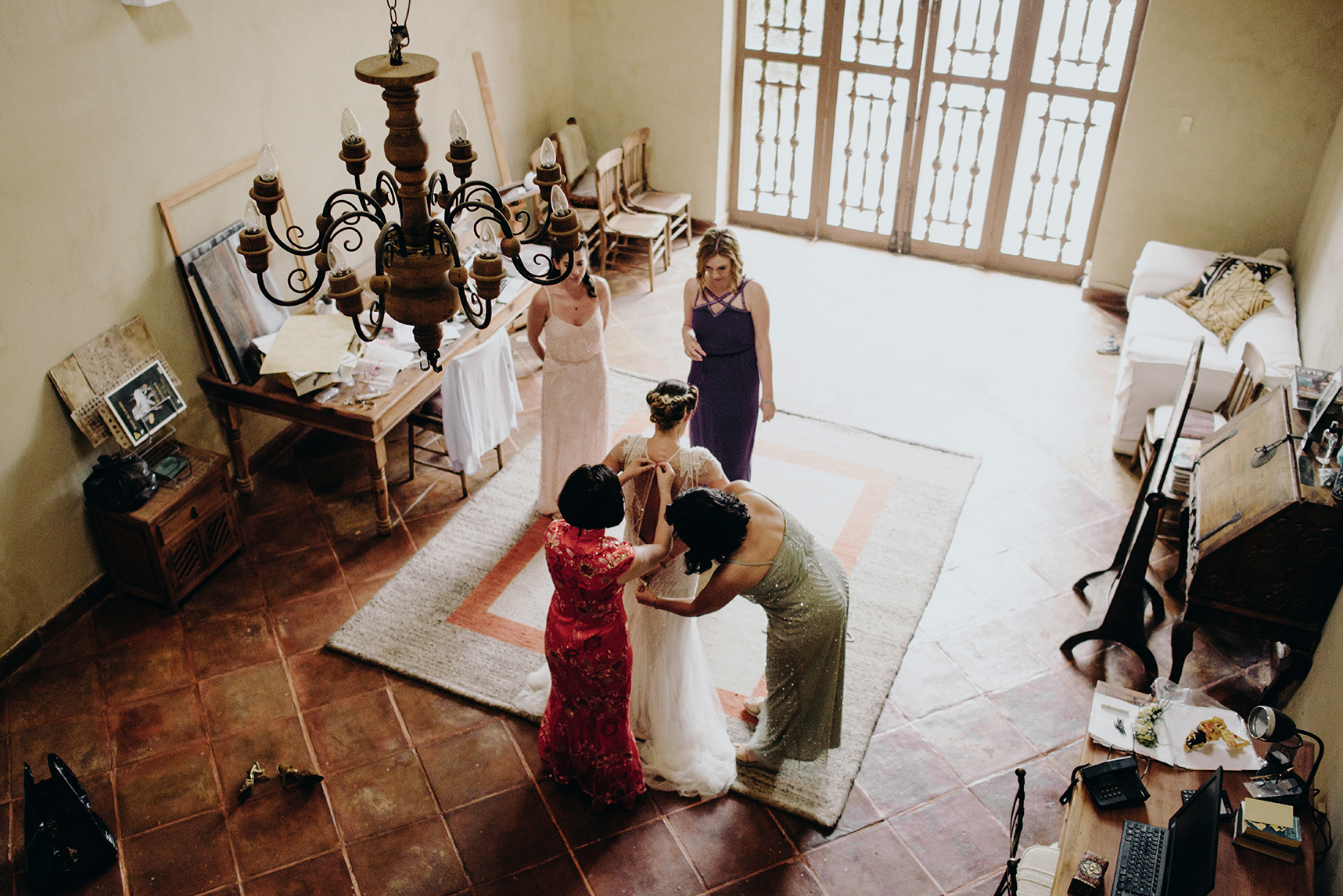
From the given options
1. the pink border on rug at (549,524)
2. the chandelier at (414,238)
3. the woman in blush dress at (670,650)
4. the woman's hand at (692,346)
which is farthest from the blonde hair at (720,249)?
the chandelier at (414,238)

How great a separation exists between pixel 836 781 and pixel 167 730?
287 cm

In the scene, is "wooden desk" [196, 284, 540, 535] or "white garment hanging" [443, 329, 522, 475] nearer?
"wooden desk" [196, 284, 540, 535]

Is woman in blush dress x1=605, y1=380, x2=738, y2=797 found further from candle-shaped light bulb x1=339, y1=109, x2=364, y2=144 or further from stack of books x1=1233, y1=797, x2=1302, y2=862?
stack of books x1=1233, y1=797, x2=1302, y2=862

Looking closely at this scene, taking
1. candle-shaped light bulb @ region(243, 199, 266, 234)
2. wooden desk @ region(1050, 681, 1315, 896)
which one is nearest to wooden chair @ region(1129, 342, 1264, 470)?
wooden desk @ region(1050, 681, 1315, 896)

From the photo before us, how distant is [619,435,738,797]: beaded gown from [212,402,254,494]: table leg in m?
2.65

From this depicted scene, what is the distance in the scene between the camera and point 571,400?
5.32m

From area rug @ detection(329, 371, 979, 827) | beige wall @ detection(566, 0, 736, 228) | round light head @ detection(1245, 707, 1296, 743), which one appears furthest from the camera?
beige wall @ detection(566, 0, 736, 228)

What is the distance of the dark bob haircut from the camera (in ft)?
11.1

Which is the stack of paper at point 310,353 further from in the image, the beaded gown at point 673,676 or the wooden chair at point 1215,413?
the wooden chair at point 1215,413

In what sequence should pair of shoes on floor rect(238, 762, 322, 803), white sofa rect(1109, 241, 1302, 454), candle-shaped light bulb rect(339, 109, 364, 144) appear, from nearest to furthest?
candle-shaped light bulb rect(339, 109, 364, 144), pair of shoes on floor rect(238, 762, 322, 803), white sofa rect(1109, 241, 1302, 454)

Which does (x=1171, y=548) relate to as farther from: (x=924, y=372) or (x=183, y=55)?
(x=183, y=55)

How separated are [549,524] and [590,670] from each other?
5.42ft

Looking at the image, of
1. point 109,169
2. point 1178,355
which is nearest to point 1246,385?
point 1178,355

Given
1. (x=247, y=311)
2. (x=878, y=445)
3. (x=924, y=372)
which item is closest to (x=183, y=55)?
(x=247, y=311)
